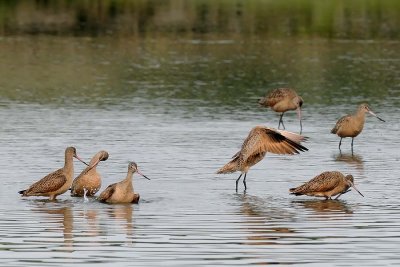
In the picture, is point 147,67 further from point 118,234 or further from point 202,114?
point 118,234

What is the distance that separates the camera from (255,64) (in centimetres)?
3872

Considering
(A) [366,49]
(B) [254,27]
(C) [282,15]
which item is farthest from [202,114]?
(C) [282,15]

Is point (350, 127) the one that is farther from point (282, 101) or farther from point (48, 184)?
point (48, 184)

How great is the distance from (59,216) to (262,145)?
3635 millimetres

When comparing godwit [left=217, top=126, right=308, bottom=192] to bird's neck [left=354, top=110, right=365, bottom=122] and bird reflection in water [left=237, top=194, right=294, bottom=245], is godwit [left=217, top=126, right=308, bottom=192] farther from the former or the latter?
bird's neck [left=354, top=110, right=365, bottom=122]

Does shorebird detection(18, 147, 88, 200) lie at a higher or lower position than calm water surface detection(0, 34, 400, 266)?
higher

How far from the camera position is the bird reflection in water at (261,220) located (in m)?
15.1

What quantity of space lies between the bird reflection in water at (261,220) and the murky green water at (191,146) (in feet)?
0.09

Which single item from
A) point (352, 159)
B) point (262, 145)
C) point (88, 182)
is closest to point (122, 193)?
point (88, 182)

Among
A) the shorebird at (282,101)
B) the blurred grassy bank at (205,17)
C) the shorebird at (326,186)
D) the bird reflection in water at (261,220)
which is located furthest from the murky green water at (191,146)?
the blurred grassy bank at (205,17)

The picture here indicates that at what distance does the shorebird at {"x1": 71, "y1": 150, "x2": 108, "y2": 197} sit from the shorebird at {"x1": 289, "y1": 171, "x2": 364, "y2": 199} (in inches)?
100

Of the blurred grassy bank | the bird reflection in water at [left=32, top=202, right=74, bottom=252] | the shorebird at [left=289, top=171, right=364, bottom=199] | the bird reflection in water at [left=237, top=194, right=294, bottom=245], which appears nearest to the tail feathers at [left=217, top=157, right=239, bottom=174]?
the bird reflection in water at [left=237, top=194, right=294, bottom=245]

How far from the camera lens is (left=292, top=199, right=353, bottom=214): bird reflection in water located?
1725 centimetres

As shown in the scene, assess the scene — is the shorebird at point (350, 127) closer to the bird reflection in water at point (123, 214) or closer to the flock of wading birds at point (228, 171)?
the flock of wading birds at point (228, 171)
